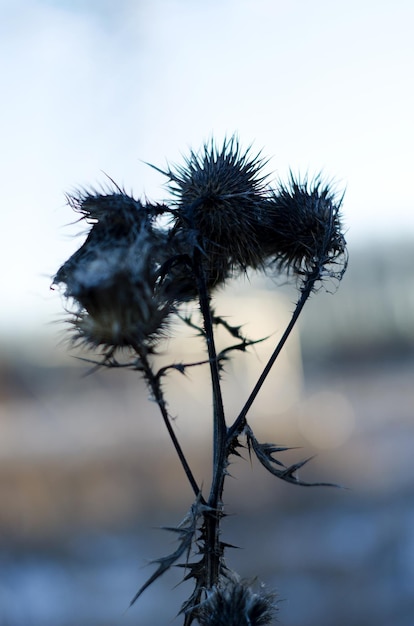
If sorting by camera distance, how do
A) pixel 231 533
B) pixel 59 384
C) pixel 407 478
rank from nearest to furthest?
1. pixel 231 533
2. pixel 407 478
3. pixel 59 384

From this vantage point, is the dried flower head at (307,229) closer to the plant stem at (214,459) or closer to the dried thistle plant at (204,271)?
the dried thistle plant at (204,271)

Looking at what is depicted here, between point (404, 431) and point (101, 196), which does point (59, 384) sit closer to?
point (404, 431)

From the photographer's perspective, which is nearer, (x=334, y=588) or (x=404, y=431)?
Answer: (x=334, y=588)

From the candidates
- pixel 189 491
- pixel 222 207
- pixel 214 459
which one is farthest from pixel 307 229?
pixel 189 491

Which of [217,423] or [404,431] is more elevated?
[404,431]

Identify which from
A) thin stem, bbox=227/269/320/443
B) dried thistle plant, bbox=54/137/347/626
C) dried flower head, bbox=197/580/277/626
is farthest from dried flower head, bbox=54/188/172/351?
dried flower head, bbox=197/580/277/626

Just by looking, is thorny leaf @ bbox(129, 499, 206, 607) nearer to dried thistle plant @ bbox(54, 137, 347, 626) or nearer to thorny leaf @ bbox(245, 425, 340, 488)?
dried thistle plant @ bbox(54, 137, 347, 626)

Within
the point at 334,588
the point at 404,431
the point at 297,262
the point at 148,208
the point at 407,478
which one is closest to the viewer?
the point at 148,208

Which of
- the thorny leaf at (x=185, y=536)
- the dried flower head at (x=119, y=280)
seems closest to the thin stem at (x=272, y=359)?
the thorny leaf at (x=185, y=536)

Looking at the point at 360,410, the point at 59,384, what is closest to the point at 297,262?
the point at 360,410
